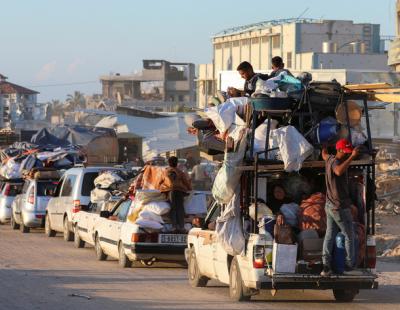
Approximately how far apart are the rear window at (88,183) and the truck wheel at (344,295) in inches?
498

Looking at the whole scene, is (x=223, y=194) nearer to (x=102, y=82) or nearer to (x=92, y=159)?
(x=92, y=159)

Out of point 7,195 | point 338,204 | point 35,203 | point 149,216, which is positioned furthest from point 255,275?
point 7,195

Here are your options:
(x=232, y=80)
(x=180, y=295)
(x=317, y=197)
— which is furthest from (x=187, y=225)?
(x=232, y=80)

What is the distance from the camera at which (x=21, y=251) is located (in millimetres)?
24234

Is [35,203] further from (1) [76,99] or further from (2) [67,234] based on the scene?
(1) [76,99]

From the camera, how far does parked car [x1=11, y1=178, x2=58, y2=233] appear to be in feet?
101

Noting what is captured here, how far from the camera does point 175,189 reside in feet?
66.6

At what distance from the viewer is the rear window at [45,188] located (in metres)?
31.1

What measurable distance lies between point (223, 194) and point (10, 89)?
436 feet

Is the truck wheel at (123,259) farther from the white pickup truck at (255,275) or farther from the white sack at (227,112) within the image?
the white sack at (227,112)

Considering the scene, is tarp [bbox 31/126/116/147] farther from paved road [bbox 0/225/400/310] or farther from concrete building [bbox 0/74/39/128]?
concrete building [bbox 0/74/39/128]

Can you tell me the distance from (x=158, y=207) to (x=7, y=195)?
54.4 ft

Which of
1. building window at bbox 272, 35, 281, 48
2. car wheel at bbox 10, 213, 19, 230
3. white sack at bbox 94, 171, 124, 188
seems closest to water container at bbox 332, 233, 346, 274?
white sack at bbox 94, 171, 124, 188

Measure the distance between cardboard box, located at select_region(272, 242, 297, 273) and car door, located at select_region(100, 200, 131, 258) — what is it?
→ 695cm
